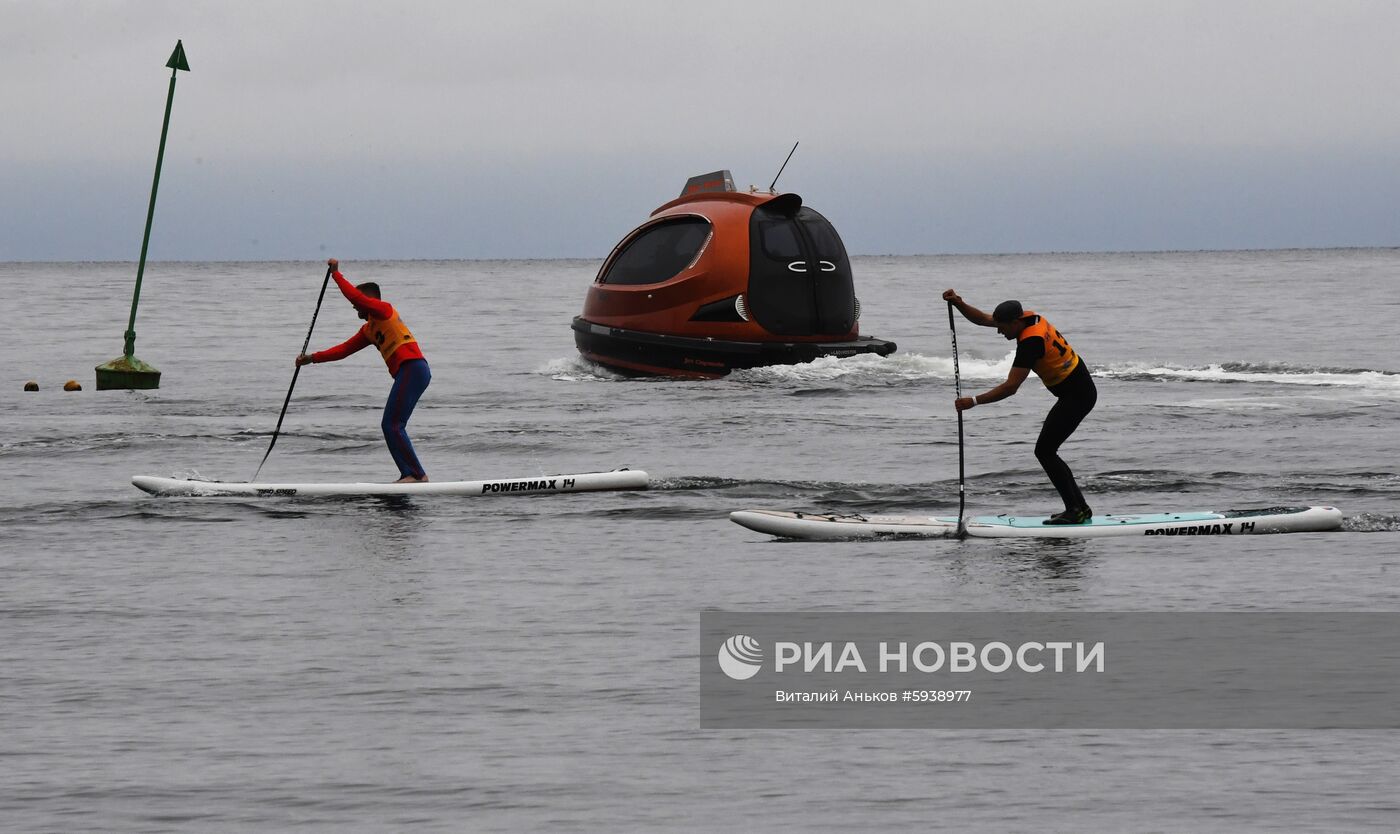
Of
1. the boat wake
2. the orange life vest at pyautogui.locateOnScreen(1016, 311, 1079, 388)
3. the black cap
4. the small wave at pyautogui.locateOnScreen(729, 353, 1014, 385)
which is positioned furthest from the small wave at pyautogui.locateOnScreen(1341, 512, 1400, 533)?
the small wave at pyautogui.locateOnScreen(729, 353, 1014, 385)

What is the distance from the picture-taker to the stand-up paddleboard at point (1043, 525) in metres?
12.5

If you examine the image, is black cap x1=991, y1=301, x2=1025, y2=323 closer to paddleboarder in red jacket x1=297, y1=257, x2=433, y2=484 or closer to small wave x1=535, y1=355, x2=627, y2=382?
paddleboarder in red jacket x1=297, y1=257, x2=433, y2=484

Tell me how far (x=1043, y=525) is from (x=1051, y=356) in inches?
45.7

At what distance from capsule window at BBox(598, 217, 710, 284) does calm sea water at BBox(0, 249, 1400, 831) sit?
6.31ft

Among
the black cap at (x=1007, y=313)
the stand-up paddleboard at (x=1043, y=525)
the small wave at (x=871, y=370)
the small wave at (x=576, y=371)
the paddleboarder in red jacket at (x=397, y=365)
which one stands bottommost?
the small wave at (x=576, y=371)

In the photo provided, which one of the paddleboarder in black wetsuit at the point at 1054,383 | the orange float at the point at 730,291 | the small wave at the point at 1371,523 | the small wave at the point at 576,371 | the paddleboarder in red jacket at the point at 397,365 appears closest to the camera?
the paddleboarder in black wetsuit at the point at 1054,383

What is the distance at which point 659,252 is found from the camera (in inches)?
1037

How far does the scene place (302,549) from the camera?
40.5 feet

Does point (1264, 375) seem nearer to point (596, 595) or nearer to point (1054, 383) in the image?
point (1054, 383)

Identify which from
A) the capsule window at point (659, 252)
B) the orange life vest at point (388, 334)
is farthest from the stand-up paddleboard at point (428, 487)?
the capsule window at point (659, 252)

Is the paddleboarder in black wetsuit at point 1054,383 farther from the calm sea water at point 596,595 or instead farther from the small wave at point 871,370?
the small wave at point 871,370

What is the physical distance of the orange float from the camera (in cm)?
2542

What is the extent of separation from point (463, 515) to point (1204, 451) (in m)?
7.82

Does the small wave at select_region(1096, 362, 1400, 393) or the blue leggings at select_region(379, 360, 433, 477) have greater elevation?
the blue leggings at select_region(379, 360, 433, 477)
